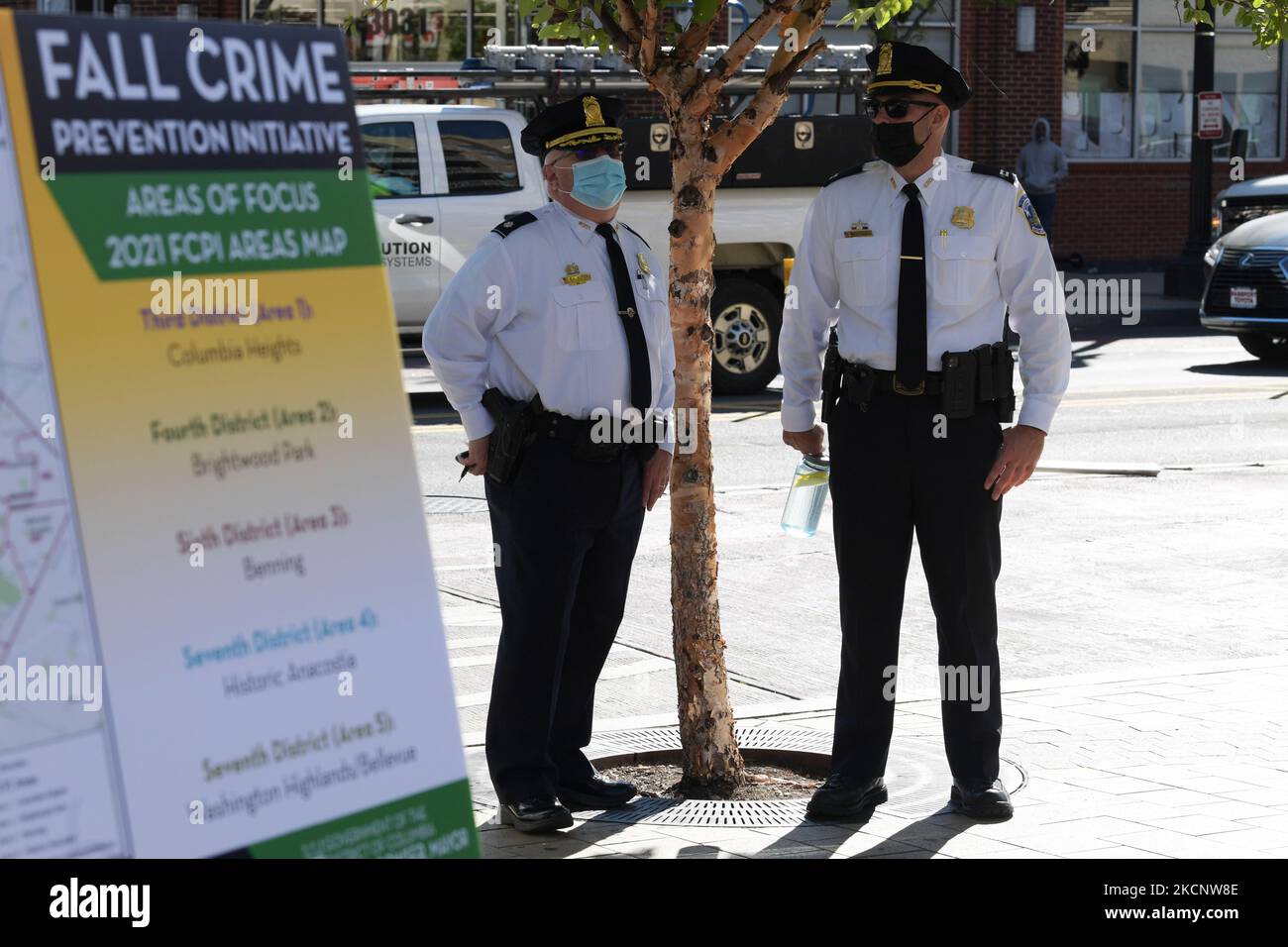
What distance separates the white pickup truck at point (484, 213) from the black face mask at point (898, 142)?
882cm

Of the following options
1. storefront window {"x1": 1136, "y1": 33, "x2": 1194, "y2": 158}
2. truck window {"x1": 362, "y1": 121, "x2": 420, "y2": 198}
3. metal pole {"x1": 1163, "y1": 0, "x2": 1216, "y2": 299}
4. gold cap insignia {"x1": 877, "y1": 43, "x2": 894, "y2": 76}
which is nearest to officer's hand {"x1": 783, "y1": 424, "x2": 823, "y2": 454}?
gold cap insignia {"x1": 877, "y1": 43, "x2": 894, "y2": 76}

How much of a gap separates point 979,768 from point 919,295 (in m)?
1.32

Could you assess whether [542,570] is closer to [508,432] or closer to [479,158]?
[508,432]

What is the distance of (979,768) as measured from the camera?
5098 millimetres

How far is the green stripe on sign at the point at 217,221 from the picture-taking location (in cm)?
250

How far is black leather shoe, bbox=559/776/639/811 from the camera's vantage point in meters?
5.21

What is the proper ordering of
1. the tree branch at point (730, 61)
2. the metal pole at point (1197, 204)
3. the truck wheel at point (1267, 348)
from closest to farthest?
1. the tree branch at point (730, 61)
2. the truck wheel at point (1267, 348)
3. the metal pole at point (1197, 204)

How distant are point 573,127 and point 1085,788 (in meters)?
2.40

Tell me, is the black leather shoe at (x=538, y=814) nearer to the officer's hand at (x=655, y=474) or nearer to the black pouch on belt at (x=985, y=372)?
the officer's hand at (x=655, y=474)

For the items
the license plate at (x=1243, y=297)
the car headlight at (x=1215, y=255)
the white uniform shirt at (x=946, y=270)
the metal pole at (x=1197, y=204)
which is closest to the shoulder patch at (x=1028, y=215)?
the white uniform shirt at (x=946, y=270)

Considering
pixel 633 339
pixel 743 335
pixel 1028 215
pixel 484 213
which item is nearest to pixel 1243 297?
pixel 743 335

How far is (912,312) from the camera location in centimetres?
500

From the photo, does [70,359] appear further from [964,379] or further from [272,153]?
[964,379]
